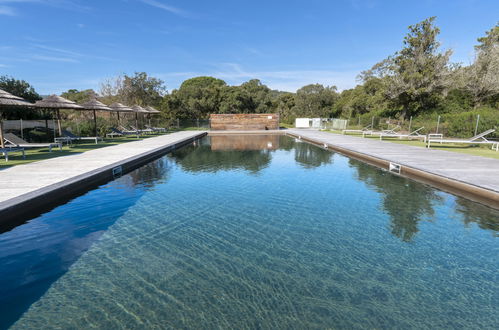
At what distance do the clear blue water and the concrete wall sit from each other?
2387 cm

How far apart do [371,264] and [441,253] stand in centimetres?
106

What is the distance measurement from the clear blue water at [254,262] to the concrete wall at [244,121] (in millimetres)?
23868

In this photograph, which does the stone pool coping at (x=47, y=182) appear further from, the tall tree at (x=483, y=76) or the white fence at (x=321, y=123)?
the tall tree at (x=483, y=76)

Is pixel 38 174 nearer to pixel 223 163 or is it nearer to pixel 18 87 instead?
pixel 223 163

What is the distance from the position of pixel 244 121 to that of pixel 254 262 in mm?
27008

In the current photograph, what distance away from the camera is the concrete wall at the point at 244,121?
29281mm

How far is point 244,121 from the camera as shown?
29547mm

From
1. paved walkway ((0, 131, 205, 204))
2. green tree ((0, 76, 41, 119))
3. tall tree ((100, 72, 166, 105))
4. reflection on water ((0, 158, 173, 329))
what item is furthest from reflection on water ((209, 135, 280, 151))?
tall tree ((100, 72, 166, 105))

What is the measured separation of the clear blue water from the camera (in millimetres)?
2352

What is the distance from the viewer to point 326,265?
124 inches

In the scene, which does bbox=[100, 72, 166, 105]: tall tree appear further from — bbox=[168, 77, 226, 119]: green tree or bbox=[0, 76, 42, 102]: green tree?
bbox=[0, 76, 42, 102]: green tree

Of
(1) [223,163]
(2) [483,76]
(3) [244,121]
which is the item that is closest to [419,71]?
(2) [483,76]

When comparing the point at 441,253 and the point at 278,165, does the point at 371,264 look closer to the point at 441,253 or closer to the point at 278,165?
the point at 441,253

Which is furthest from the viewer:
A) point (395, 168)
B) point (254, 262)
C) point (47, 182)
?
point (395, 168)
